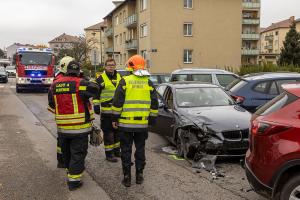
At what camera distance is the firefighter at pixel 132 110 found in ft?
18.9

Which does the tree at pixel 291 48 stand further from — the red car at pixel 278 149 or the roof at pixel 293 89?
the red car at pixel 278 149

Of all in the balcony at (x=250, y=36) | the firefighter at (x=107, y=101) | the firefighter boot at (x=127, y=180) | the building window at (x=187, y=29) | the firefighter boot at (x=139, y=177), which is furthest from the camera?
the balcony at (x=250, y=36)

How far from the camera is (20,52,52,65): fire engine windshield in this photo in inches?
969

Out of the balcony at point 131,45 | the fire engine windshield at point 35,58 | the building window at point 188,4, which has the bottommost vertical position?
the fire engine windshield at point 35,58

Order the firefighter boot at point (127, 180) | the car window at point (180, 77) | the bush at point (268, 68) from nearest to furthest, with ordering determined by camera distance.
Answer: the firefighter boot at point (127, 180) < the car window at point (180, 77) < the bush at point (268, 68)

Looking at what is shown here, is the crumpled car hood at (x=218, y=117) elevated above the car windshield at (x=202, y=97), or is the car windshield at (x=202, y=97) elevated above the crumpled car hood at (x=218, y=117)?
the car windshield at (x=202, y=97)

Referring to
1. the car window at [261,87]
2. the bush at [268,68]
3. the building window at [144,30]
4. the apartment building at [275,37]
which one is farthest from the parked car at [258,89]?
the apartment building at [275,37]

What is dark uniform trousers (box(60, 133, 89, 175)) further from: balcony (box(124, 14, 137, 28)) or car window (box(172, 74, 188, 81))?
balcony (box(124, 14, 137, 28))

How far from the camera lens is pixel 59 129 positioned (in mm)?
5840

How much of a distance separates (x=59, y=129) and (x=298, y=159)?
3378 mm

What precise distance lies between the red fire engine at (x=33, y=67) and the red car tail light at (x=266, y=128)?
21390 millimetres

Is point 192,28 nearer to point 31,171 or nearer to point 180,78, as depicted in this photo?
point 180,78

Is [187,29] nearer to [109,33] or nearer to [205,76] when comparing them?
[109,33]

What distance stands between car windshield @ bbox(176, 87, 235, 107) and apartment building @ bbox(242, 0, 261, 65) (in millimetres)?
47425
